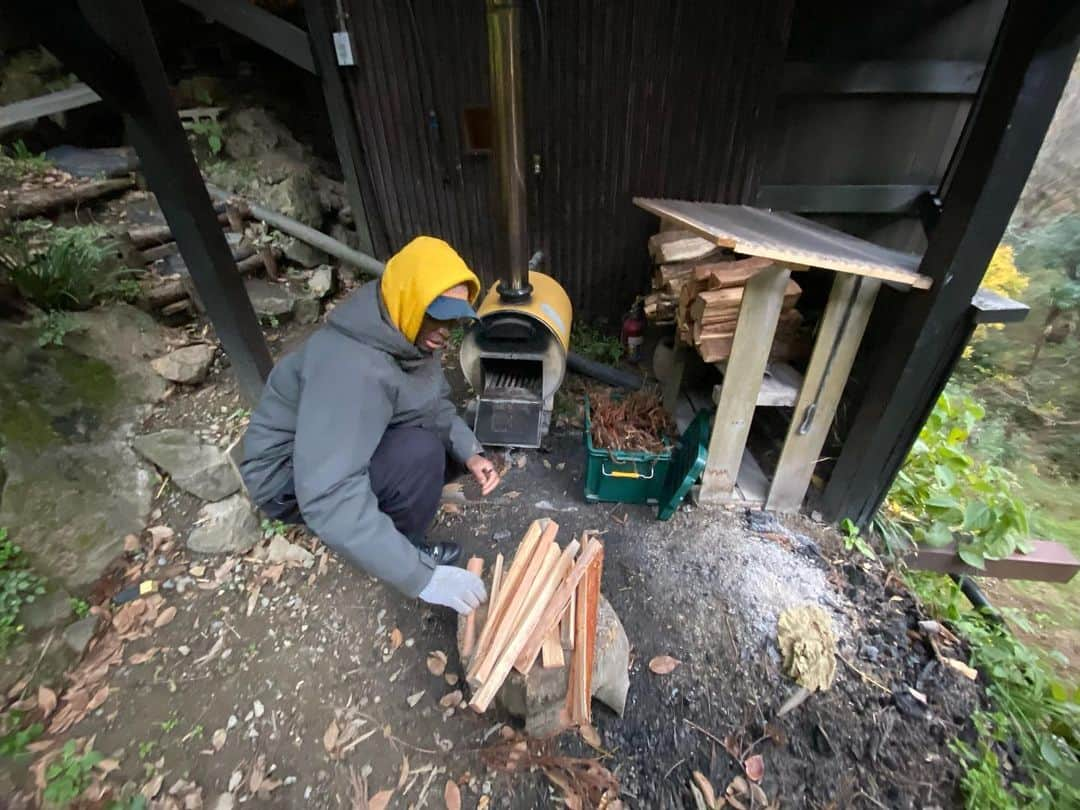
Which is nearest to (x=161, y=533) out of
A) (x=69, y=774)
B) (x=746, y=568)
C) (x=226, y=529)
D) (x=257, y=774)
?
(x=226, y=529)

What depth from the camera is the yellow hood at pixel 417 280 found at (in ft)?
5.61

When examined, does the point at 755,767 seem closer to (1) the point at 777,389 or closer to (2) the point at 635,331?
(1) the point at 777,389

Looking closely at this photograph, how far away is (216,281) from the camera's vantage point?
273 centimetres

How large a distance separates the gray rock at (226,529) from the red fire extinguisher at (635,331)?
3085mm

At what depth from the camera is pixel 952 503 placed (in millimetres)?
2641

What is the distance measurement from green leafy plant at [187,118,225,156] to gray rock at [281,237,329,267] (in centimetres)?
110

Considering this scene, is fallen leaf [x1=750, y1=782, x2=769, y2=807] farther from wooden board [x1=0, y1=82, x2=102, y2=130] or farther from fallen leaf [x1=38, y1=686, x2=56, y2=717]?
wooden board [x1=0, y1=82, x2=102, y2=130]

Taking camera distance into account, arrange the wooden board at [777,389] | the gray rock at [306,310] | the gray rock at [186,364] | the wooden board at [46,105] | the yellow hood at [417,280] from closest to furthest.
Result: the yellow hood at [417,280]
the wooden board at [777,389]
the gray rock at [186,364]
the wooden board at [46,105]
the gray rock at [306,310]

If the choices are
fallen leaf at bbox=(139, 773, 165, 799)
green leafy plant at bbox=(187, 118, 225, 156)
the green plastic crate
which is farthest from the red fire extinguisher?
green leafy plant at bbox=(187, 118, 225, 156)

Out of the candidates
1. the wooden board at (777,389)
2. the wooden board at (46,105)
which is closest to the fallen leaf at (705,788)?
the wooden board at (777,389)

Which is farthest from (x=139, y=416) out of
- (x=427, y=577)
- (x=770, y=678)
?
(x=770, y=678)

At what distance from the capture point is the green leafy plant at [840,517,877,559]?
2.58 meters

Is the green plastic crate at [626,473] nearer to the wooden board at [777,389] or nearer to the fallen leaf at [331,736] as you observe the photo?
the wooden board at [777,389]

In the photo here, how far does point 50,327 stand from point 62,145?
267cm
